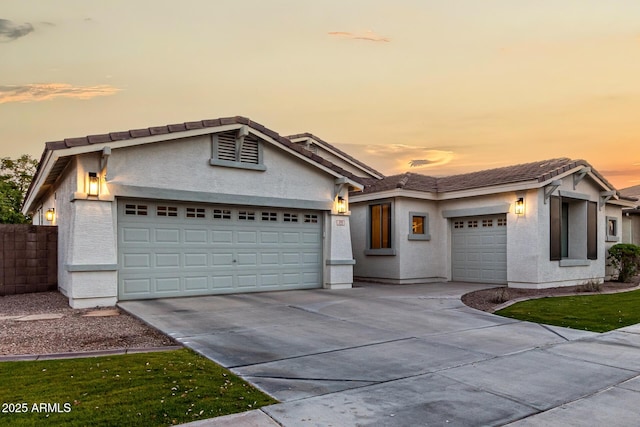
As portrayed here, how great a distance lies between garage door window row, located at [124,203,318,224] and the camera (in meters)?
11.2

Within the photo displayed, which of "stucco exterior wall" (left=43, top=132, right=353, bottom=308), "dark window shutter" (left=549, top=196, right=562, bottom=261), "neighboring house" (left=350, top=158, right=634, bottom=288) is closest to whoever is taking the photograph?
"stucco exterior wall" (left=43, top=132, right=353, bottom=308)

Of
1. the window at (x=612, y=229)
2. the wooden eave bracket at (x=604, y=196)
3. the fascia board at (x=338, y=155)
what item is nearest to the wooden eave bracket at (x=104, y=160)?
the fascia board at (x=338, y=155)

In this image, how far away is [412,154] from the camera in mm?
22562

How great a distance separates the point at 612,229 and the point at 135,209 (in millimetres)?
18124

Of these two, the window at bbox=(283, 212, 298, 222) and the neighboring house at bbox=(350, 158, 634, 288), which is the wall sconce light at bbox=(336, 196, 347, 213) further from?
the neighboring house at bbox=(350, 158, 634, 288)

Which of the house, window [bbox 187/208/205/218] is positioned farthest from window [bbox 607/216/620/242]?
window [bbox 187/208/205/218]

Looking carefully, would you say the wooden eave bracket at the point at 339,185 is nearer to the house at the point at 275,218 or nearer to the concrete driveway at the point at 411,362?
the house at the point at 275,218

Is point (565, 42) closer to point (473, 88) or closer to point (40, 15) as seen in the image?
point (473, 88)

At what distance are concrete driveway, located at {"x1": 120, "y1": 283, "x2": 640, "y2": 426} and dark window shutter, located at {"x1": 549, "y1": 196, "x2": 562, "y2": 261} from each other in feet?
20.0

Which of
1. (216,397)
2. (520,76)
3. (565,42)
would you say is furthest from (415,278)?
(216,397)

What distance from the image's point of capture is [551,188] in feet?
47.1

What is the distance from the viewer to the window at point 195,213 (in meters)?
11.9

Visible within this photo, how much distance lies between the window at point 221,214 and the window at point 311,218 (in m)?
2.43

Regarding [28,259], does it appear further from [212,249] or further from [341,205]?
[341,205]
